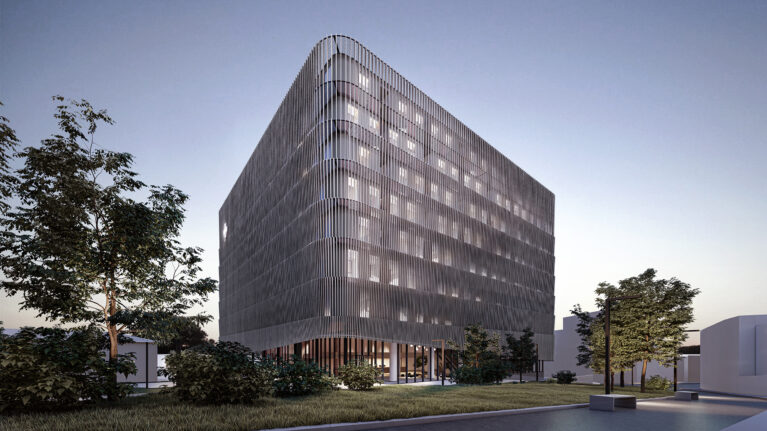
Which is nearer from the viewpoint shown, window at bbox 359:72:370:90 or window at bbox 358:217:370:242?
window at bbox 358:217:370:242

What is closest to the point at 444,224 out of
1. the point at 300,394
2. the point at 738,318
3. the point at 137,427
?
the point at 738,318

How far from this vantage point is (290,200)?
58562mm

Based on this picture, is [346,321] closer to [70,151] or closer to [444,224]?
[444,224]

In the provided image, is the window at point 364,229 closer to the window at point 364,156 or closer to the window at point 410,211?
the window at point 364,156

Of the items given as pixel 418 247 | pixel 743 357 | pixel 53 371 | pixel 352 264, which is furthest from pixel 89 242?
pixel 743 357

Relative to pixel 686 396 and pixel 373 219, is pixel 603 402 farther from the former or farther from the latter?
pixel 373 219

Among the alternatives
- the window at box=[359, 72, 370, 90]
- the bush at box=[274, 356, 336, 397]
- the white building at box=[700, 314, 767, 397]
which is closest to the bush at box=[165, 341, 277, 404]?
the bush at box=[274, 356, 336, 397]

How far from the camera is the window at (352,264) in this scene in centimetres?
4812

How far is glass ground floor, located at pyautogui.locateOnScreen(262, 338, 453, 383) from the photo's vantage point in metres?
48.3

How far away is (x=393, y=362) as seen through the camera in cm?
5253

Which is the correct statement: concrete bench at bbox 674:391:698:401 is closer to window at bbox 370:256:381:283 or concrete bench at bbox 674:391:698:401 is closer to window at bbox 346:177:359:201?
window at bbox 370:256:381:283

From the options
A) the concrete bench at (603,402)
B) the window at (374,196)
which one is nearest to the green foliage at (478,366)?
the window at (374,196)

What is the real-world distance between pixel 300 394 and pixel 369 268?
30.1m

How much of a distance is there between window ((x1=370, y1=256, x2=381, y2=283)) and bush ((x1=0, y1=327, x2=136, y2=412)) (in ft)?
114
